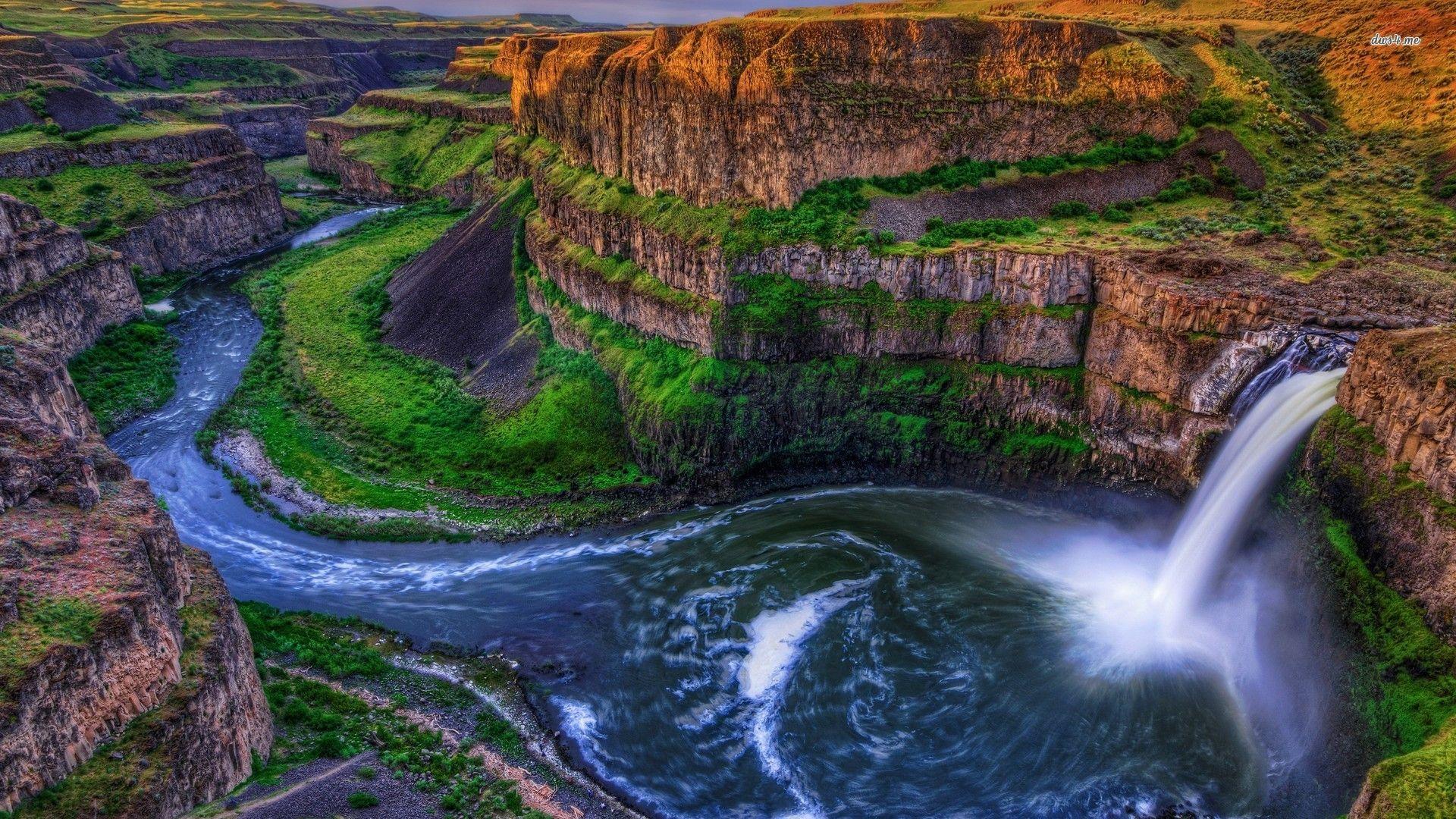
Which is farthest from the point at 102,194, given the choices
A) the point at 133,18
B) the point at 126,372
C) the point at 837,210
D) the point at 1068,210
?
the point at 133,18

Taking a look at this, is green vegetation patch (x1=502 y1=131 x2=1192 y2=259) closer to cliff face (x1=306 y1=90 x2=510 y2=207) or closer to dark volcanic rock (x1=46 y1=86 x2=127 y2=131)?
cliff face (x1=306 y1=90 x2=510 y2=207)

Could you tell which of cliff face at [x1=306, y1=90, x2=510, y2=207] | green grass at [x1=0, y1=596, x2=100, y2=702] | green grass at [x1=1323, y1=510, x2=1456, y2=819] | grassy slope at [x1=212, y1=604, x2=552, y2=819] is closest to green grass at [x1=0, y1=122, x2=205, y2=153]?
cliff face at [x1=306, y1=90, x2=510, y2=207]

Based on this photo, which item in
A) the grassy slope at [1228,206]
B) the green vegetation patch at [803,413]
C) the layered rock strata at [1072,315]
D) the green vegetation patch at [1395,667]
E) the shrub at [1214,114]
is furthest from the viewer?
the shrub at [1214,114]

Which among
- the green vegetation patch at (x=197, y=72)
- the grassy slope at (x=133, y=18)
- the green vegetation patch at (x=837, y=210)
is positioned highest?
the grassy slope at (x=133, y=18)

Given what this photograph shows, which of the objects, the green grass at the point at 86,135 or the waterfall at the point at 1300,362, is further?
the green grass at the point at 86,135

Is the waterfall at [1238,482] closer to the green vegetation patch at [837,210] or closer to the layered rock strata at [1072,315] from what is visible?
the layered rock strata at [1072,315]

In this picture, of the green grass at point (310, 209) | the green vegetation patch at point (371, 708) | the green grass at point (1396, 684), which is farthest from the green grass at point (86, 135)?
the green grass at point (1396, 684)
